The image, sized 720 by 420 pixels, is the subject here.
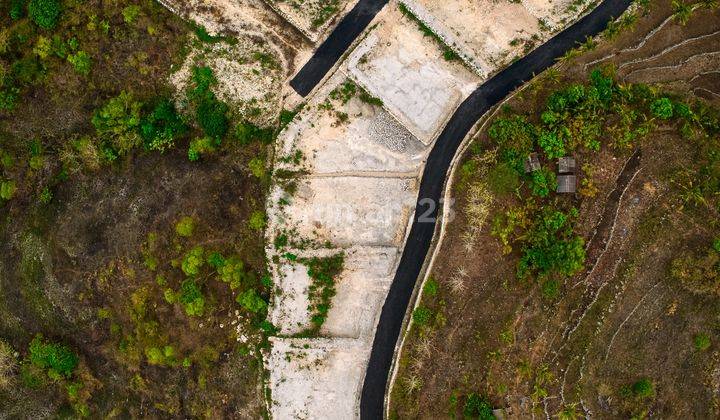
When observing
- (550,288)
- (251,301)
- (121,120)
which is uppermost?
(121,120)

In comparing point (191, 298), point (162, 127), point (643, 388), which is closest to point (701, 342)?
point (643, 388)

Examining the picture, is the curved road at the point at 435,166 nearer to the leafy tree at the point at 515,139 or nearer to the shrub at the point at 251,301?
the leafy tree at the point at 515,139

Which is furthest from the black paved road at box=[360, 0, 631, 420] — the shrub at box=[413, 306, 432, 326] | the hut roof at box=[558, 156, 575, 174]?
the hut roof at box=[558, 156, 575, 174]

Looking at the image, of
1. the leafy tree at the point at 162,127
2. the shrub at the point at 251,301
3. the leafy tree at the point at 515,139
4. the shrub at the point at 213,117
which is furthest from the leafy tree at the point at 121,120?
the leafy tree at the point at 515,139

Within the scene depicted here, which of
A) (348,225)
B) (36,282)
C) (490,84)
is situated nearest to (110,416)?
(36,282)

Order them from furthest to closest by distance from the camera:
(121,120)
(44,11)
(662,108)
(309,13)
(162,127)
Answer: (162,127) → (309,13) → (121,120) → (44,11) → (662,108)

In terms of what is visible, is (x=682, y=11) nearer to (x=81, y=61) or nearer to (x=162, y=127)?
(x=162, y=127)

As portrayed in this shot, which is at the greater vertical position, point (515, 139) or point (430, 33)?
point (430, 33)
